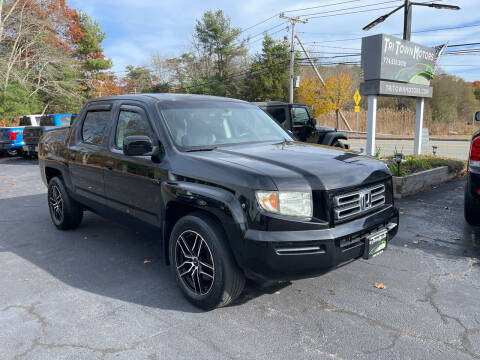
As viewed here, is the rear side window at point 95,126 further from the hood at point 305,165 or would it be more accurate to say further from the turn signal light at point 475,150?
the turn signal light at point 475,150

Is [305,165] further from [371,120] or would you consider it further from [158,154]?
[371,120]

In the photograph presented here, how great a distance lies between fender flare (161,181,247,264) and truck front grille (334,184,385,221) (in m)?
0.76

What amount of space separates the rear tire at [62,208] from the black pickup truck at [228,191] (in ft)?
2.74

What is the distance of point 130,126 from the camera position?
4.20 metres

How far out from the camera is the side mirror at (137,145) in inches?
137

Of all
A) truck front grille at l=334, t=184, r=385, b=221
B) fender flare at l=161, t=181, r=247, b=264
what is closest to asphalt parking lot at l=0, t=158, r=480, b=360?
fender flare at l=161, t=181, r=247, b=264

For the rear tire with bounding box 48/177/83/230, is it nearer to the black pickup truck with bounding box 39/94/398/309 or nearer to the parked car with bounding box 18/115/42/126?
the black pickup truck with bounding box 39/94/398/309

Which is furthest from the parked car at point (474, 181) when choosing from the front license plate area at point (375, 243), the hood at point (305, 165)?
the front license plate area at point (375, 243)

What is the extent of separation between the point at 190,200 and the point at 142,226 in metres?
1.05

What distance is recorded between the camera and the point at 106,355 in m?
2.76

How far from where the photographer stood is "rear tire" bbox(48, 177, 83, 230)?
218 inches

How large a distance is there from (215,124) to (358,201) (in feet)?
5.68

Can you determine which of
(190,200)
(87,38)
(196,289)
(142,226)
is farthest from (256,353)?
(87,38)

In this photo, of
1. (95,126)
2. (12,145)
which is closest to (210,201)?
(95,126)
